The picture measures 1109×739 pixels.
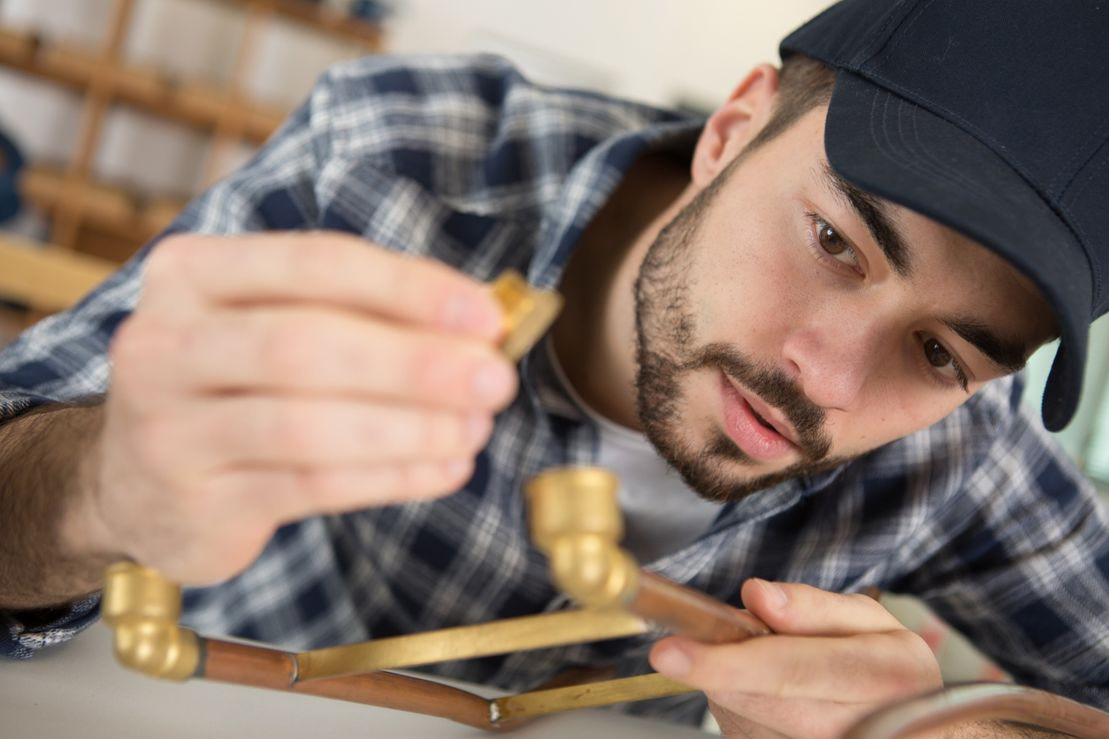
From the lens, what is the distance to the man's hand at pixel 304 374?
1.22ft

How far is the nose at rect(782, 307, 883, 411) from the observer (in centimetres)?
81

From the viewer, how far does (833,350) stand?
817 millimetres

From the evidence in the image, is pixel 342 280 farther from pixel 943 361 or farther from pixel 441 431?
pixel 943 361

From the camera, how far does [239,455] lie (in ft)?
1.32

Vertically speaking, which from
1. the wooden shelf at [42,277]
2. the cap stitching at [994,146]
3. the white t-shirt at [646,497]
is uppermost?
the cap stitching at [994,146]

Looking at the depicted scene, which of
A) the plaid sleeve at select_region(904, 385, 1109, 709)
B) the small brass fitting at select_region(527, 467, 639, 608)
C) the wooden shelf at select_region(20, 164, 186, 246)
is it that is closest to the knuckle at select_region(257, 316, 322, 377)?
the small brass fitting at select_region(527, 467, 639, 608)

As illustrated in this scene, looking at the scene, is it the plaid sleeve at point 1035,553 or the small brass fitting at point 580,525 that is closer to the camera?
the small brass fitting at point 580,525

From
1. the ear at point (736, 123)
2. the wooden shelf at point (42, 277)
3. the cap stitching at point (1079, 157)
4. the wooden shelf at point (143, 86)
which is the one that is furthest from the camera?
the wooden shelf at point (143, 86)

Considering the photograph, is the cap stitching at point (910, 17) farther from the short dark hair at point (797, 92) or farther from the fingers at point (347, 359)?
the fingers at point (347, 359)

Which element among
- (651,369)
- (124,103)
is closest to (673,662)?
(651,369)

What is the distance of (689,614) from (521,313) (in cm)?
19

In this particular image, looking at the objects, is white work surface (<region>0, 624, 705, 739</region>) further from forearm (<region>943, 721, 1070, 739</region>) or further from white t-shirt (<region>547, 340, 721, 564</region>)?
white t-shirt (<region>547, 340, 721, 564</region>)

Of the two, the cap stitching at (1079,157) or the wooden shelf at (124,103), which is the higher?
the cap stitching at (1079,157)

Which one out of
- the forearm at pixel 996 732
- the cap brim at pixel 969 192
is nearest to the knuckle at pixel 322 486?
the cap brim at pixel 969 192
